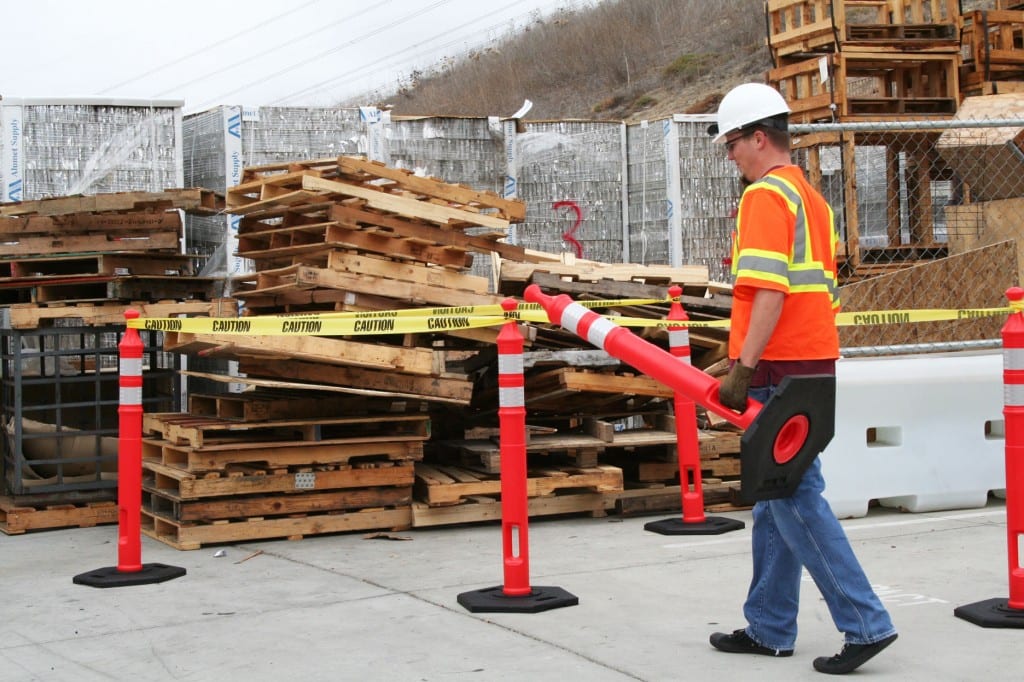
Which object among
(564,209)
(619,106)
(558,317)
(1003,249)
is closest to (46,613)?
(558,317)

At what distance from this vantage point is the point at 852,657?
4703 mm

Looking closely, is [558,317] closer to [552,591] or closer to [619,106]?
[552,591]

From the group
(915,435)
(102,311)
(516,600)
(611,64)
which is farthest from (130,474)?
(611,64)

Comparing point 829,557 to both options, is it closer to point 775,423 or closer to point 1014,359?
point 775,423

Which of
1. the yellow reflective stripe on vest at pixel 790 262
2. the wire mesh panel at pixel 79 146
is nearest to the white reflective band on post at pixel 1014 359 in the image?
the yellow reflective stripe on vest at pixel 790 262

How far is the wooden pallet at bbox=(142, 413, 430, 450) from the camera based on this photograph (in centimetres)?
814

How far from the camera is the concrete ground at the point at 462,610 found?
16.4 feet

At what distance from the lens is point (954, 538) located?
A: 7.70m

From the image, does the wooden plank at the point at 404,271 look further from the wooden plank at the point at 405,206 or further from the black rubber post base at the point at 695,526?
the black rubber post base at the point at 695,526

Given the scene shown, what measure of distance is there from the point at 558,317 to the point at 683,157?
9.58 m

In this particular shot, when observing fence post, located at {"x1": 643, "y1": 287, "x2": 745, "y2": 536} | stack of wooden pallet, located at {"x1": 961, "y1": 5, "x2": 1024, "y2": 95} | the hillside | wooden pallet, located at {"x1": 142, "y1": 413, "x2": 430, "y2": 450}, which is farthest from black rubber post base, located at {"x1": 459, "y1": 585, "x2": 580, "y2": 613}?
the hillside

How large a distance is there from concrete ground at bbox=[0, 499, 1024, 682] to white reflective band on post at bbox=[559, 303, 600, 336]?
139cm

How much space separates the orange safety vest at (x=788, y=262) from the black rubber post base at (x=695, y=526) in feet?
11.5

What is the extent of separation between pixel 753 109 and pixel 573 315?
3.90 ft
